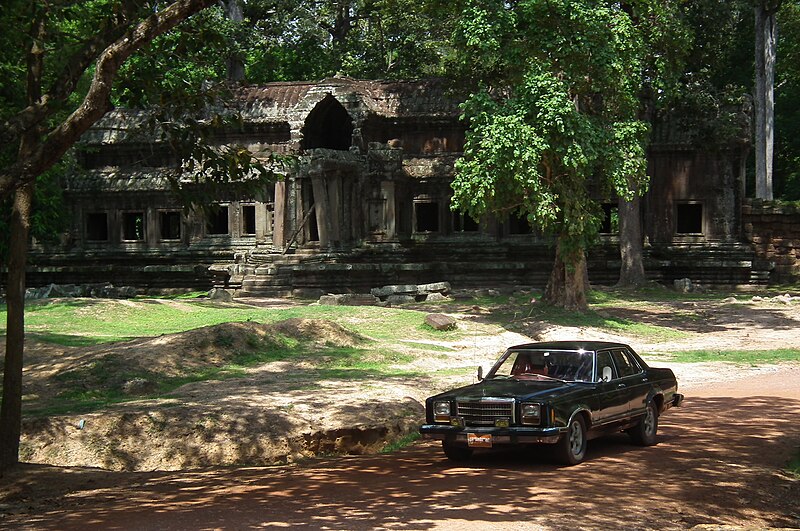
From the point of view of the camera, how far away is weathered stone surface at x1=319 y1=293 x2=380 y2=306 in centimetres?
3234

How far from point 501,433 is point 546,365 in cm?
171

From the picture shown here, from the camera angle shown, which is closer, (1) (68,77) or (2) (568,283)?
(1) (68,77)

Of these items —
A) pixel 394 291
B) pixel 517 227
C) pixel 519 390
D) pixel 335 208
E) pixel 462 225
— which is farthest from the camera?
pixel 462 225

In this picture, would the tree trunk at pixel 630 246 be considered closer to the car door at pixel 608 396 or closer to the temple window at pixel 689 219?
the temple window at pixel 689 219

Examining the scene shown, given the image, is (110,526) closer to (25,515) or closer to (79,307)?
(25,515)

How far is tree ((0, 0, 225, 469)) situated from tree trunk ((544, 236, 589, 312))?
16.5 metres

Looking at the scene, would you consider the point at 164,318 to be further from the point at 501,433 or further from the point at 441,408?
the point at 501,433

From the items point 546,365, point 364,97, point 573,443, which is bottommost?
point 573,443

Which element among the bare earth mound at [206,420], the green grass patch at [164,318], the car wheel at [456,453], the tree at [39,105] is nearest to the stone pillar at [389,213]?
the green grass patch at [164,318]

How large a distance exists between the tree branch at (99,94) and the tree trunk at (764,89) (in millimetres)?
33760

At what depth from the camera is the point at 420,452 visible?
13031mm

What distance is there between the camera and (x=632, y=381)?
12.5m

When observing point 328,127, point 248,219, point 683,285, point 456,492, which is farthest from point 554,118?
point 248,219

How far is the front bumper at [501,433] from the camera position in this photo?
1064 cm
